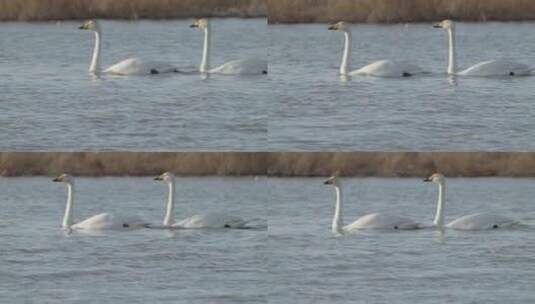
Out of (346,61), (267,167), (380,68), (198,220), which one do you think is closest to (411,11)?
(346,61)

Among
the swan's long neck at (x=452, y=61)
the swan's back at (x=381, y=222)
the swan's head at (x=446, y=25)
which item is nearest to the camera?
the swan's back at (x=381, y=222)

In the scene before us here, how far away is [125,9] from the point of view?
16.9 m

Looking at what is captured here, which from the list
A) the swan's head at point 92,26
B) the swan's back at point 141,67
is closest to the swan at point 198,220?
the swan's back at point 141,67

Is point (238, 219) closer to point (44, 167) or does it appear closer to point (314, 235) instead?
point (314, 235)

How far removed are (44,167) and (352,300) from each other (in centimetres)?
421

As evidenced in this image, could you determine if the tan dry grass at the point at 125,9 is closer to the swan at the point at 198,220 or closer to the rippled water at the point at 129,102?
the rippled water at the point at 129,102

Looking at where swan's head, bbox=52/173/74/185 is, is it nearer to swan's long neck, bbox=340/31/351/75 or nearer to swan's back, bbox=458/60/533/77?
swan's long neck, bbox=340/31/351/75

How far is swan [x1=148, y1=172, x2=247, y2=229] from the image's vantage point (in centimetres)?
1419

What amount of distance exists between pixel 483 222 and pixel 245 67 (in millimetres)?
1938

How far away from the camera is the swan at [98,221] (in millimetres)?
14250

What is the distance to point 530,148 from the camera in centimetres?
1360

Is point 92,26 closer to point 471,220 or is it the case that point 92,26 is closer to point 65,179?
point 65,179

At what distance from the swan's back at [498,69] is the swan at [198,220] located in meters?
2.02

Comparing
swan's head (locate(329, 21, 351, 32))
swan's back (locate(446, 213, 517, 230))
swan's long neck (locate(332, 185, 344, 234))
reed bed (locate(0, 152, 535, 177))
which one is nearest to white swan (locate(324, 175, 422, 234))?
swan's long neck (locate(332, 185, 344, 234))
